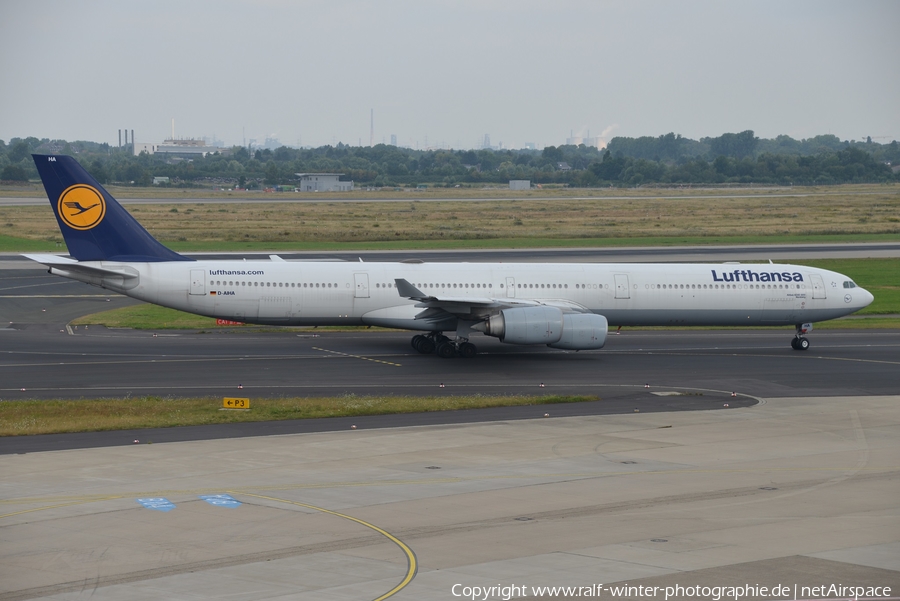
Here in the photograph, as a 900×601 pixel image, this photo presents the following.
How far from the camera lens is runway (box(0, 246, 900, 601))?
49.4 feet

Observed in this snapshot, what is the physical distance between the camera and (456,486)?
20656mm

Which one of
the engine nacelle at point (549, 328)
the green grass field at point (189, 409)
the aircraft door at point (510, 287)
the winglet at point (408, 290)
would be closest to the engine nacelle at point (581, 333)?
the engine nacelle at point (549, 328)

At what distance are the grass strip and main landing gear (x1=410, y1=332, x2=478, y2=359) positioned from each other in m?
8.39

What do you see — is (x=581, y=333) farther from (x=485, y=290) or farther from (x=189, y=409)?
(x=189, y=409)

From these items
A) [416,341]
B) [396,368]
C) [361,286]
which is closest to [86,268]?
[361,286]

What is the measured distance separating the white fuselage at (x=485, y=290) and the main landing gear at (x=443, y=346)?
728 mm

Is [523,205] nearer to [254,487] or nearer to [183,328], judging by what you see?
[183,328]

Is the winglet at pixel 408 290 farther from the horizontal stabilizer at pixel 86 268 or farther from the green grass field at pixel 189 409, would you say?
the horizontal stabilizer at pixel 86 268

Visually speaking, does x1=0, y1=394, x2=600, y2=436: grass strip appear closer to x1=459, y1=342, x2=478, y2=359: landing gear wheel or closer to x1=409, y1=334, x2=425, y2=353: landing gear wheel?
x1=459, y1=342, x2=478, y2=359: landing gear wheel

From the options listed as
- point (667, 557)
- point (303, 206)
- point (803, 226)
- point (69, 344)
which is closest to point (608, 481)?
point (667, 557)

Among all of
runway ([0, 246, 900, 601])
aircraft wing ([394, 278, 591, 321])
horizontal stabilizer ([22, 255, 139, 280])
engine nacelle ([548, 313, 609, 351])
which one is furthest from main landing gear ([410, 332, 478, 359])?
horizontal stabilizer ([22, 255, 139, 280])

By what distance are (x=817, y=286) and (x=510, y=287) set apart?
46.1 ft

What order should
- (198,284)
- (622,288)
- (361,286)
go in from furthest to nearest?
(622,288), (361,286), (198,284)

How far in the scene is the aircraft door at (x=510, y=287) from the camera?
41125 millimetres
